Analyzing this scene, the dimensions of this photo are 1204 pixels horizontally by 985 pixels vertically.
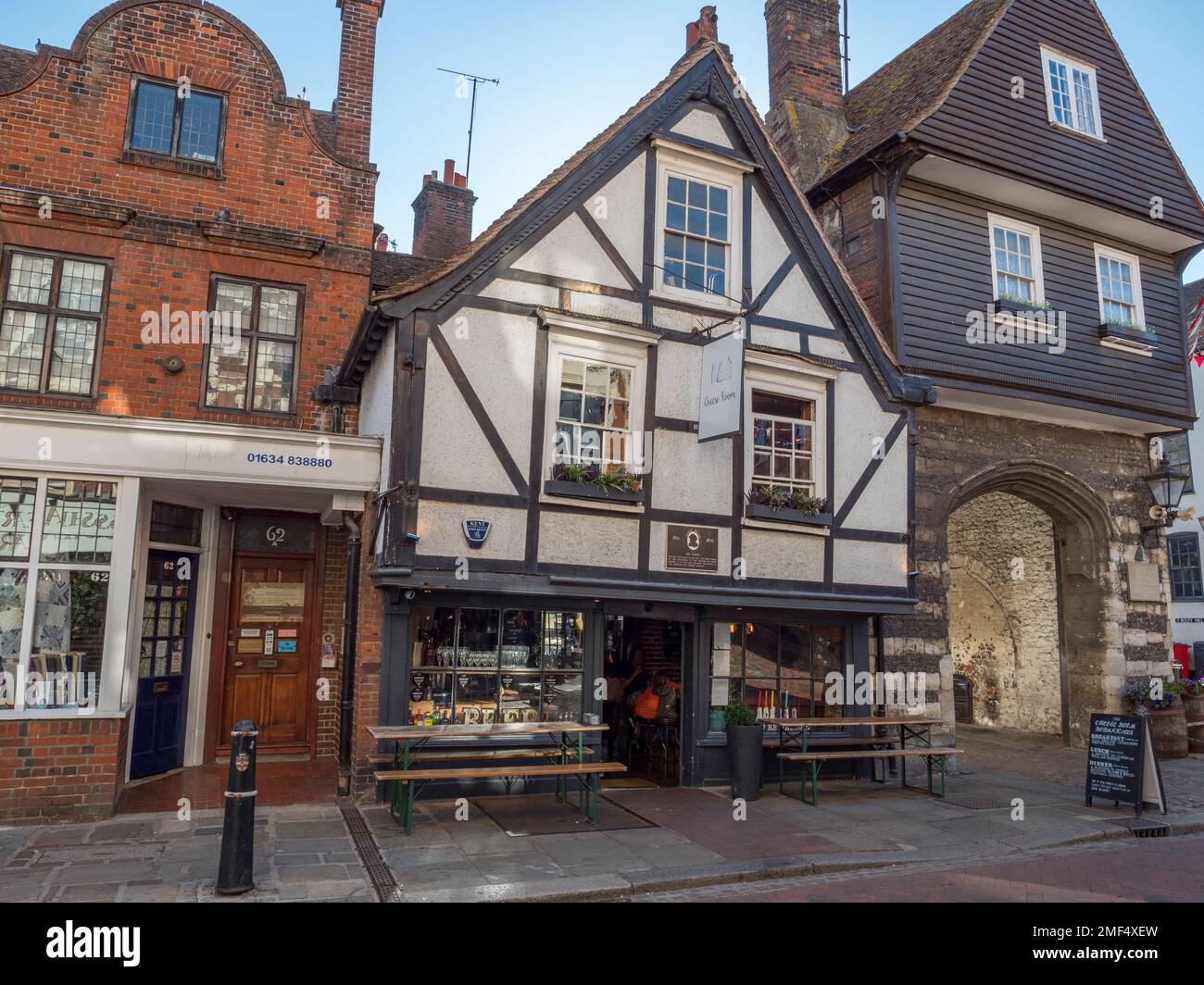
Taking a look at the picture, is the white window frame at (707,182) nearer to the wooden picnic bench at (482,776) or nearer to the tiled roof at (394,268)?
the tiled roof at (394,268)

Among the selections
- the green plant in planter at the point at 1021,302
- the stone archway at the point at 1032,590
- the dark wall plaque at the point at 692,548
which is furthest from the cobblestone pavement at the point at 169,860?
the green plant in planter at the point at 1021,302

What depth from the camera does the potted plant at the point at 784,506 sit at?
10.8 metres

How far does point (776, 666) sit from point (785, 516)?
2.01 m

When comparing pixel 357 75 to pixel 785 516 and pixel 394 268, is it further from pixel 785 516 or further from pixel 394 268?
pixel 785 516

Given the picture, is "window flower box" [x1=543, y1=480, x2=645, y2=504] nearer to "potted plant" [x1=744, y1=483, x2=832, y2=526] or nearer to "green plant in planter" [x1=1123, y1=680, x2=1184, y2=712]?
"potted plant" [x1=744, y1=483, x2=832, y2=526]

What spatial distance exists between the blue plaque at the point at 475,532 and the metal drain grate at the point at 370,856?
2.92 metres

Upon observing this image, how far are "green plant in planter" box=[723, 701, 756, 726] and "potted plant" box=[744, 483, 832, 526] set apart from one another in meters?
2.32

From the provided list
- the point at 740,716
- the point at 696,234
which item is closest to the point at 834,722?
the point at 740,716

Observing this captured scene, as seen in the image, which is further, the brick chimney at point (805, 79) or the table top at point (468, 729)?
the brick chimney at point (805, 79)

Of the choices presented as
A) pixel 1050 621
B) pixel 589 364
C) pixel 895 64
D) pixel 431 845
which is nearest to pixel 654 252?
pixel 589 364

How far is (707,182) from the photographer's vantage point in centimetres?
1139

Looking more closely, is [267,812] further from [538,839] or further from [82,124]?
[82,124]

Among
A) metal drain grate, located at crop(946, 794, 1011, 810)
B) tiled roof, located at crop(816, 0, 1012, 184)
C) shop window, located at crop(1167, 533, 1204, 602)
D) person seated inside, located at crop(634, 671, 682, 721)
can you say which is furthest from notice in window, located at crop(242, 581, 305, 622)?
shop window, located at crop(1167, 533, 1204, 602)

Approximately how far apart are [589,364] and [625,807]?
5.02m
